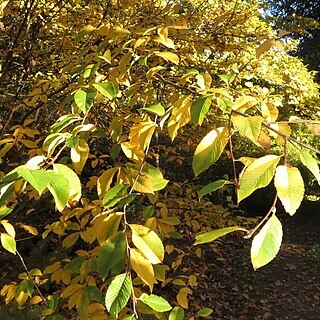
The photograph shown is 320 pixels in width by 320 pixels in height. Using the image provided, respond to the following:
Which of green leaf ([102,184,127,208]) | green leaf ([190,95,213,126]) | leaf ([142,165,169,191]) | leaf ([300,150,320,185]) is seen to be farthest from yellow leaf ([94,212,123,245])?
leaf ([300,150,320,185])

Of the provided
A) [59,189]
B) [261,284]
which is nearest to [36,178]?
[59,189]

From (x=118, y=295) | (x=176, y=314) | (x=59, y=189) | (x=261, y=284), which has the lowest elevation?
(x=261, y=284)

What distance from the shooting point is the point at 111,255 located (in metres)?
0.80

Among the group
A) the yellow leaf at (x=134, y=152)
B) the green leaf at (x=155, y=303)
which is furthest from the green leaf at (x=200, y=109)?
the green leaf at (x=155, y=303)

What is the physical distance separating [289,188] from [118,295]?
0.36 meters

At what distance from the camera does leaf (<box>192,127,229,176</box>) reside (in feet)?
2.58

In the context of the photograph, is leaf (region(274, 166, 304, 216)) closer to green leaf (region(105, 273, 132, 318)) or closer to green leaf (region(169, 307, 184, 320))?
green leaf (region(105, 273, 132, 318))

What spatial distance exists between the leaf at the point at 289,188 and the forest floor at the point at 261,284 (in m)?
3.69

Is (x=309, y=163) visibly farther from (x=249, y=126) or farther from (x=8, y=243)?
(x=8, y=243)

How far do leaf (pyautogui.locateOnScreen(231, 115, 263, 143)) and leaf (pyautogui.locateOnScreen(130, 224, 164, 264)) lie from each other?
0.26 m

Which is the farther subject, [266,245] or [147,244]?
[147,244]

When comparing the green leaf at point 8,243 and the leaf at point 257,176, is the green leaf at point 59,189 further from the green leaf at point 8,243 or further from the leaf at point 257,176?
the green leaf at point 8,243

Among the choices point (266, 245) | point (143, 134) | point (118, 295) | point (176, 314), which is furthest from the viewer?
point (176, 314)

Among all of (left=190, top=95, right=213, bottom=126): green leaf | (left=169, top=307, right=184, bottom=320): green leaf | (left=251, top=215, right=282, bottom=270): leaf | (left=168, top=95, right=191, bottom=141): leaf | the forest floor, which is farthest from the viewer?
the forest floor
